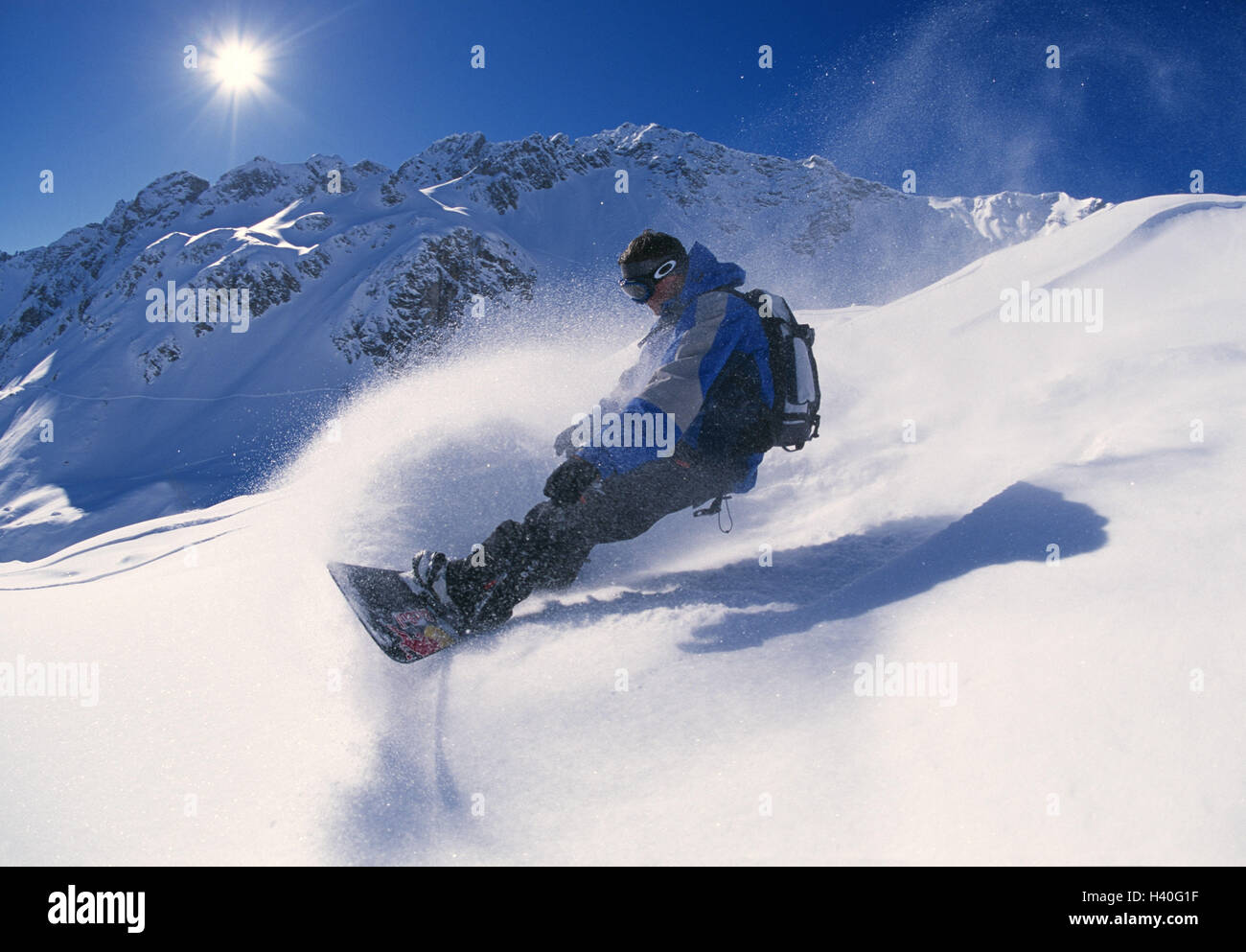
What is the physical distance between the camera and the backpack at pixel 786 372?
3.72 m

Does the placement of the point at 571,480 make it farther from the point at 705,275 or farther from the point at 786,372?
the point at 705,275

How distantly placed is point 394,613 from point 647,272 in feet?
8.20

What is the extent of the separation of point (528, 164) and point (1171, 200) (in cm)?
15944

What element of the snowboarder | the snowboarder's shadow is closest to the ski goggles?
the snowboarder

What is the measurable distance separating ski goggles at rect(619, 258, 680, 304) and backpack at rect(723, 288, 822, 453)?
414mm

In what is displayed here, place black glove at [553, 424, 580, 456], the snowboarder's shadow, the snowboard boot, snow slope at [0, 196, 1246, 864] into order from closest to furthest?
snow slope at [0, 196, 1246, 864] → the snowboarder's shadow → the snowboard boot → black glove at [553, 424, 580, 456]

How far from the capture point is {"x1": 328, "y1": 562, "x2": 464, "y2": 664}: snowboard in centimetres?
288

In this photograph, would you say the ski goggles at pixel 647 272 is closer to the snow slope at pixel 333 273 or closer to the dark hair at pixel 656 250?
the dark hair at pixel 656 250

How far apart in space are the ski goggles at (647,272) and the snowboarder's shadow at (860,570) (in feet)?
6.03

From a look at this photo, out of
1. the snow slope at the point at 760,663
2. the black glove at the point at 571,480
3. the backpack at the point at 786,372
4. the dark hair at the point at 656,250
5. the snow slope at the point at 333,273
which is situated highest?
the snow slope at the point at 333,273

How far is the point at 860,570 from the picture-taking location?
3.36 meters

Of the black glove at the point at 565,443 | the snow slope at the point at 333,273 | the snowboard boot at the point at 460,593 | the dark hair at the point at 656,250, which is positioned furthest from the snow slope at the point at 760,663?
the snow slope at the point at 333,273

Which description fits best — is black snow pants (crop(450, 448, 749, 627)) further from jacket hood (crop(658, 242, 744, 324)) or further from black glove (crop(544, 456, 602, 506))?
jacket hood (crop(658, 242, 744, 324))

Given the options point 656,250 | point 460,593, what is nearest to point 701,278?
point 656,250
